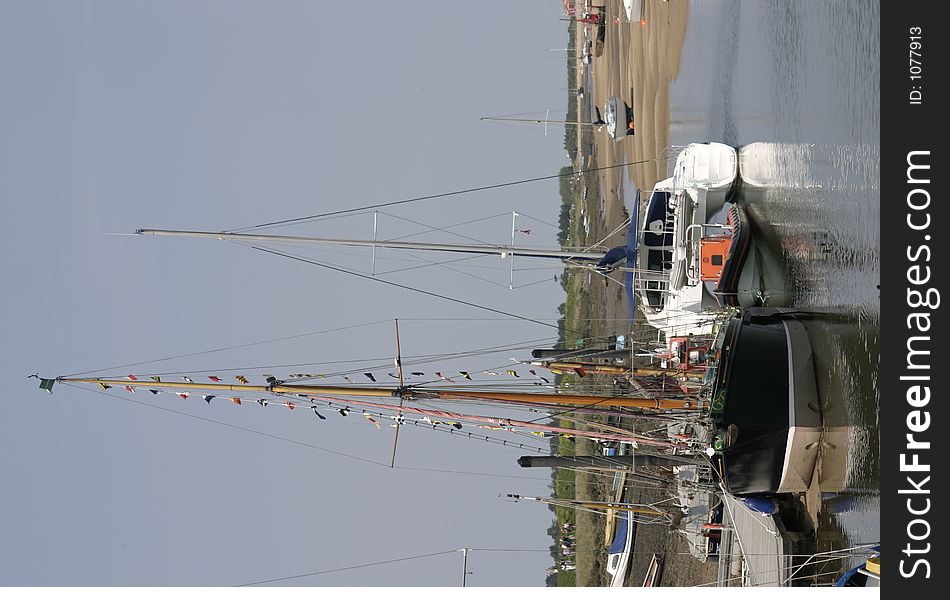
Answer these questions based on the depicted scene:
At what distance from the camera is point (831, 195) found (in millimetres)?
19750

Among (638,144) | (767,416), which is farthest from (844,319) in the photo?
(638,144)

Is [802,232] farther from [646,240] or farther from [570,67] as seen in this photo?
[570,67]

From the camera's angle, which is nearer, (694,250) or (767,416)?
(767,416)

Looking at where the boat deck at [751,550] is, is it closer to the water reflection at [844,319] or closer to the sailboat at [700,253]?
the water reflection at [844,319]

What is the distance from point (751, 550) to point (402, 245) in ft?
45.4

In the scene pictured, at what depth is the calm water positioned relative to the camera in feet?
56.3

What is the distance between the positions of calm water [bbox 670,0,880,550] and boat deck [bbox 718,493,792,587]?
989 mm

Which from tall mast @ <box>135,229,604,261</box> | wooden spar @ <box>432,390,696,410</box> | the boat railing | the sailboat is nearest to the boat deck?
wooden spar @ <box>432,390,696,410</box>

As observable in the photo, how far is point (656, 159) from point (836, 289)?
22.4 meters

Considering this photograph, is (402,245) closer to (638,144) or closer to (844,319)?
(844,319)

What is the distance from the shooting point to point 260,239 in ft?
87.1
